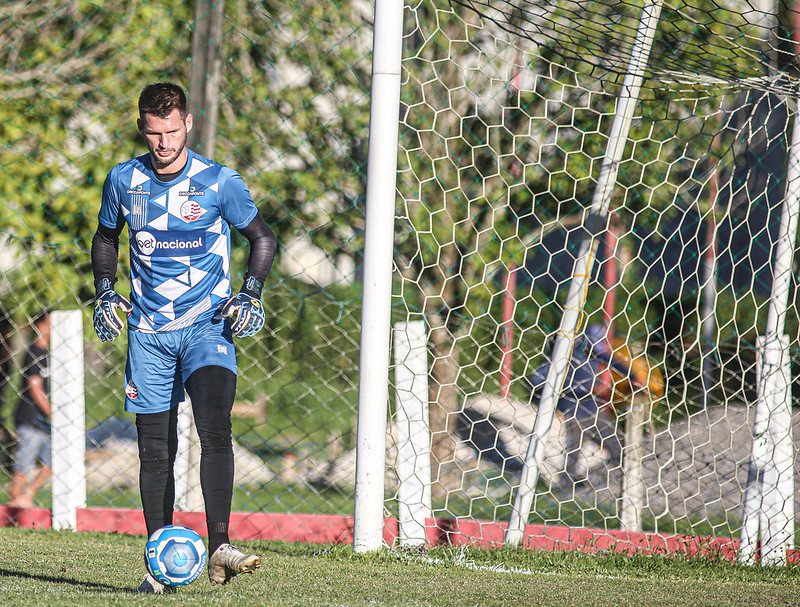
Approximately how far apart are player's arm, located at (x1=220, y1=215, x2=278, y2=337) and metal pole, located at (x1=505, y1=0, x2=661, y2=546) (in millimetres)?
1713

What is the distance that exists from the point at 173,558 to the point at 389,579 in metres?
0.97

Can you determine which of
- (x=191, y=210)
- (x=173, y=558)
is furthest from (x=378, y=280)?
(x=173, y=558)

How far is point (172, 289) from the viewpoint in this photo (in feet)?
9.76

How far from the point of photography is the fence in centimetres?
431

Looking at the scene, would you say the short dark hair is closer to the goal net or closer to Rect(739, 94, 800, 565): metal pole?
the goal net

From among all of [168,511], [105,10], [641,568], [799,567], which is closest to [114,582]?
[168,511]

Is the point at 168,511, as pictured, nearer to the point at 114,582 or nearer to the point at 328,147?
the point at 114,582

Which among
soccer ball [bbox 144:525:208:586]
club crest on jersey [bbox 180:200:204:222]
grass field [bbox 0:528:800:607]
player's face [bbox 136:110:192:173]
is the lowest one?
grass field [bbox 0:528:800:607]

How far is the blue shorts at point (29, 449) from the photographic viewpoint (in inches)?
226

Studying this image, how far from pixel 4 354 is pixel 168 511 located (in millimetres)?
3770

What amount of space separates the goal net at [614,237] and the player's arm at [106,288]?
136 cm

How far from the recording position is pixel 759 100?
4.44 m

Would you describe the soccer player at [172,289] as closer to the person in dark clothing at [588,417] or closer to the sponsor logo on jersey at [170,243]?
the sponsor logo on jersey at [170,243]

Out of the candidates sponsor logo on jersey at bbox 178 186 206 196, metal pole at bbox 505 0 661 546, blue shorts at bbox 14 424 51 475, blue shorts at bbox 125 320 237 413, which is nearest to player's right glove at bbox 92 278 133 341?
blue shorts at bbox 125 320 237 413
